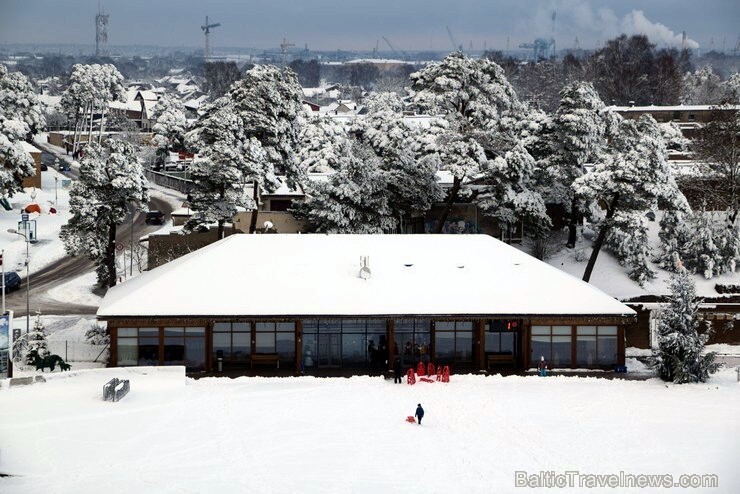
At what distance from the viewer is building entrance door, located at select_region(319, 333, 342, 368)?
143 feet

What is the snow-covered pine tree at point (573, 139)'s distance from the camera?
64.4m

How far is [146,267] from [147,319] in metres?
24.2

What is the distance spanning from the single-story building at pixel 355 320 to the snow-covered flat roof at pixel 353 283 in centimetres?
8

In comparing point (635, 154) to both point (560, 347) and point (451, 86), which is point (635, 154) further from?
point (560, 347)

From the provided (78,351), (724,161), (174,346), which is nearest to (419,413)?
(174,346)

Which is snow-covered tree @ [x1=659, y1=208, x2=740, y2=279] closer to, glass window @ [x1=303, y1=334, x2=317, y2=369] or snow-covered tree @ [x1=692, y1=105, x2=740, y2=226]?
snow-covered tree @ [x1=692, y1=105, x2=740, y2=226]

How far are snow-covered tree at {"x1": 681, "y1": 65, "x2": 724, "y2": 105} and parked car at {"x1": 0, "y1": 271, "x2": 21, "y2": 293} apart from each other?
380 ft

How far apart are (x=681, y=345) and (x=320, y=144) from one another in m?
55.7

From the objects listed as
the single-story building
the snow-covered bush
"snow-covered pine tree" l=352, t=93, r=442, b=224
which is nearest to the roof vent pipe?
the single-story building

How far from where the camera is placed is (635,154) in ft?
191

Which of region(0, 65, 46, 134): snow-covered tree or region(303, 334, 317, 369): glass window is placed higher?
region(0, 65, 46, 134): snow-covered tree

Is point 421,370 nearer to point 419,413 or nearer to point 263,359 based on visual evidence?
point 419,413

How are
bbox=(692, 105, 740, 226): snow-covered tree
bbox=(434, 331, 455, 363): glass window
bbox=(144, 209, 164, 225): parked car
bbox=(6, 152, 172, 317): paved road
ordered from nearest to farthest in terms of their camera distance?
bbox=(434, 331, 455, 363): glass window, bbox=(6, 152, 172, 317): paved road, bbox=(692, 105, 740, 226): snow-covered tree, bbox=(144, 209, 164, 225): parked car

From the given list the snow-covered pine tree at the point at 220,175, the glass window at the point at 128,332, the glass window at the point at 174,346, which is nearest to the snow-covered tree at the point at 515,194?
the snow-covered pine tree at the point at 220,175
